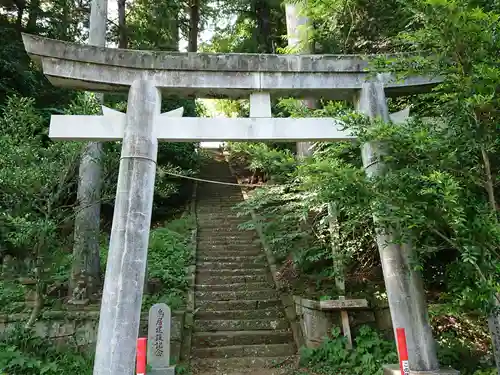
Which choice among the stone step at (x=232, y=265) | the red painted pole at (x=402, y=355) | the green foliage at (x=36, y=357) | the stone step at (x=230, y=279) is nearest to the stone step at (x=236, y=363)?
the green foliage at (x=36, y=357)

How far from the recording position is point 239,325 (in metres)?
6.77

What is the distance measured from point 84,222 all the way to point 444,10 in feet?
19.7

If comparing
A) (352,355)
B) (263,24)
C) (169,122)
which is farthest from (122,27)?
(352,355)

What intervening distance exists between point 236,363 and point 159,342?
132cm

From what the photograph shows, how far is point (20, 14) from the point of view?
11469 mm

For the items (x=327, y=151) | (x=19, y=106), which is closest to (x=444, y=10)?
(x=327, y=151)

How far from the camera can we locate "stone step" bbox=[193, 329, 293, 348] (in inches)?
250

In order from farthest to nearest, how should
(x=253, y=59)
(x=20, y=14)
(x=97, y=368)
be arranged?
(x=20, y=14) → (x=253, y=59) → (x=97, y=368)

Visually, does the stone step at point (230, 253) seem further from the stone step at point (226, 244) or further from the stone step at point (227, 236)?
the stone step at point (227, 236)

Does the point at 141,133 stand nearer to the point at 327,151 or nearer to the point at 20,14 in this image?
the point at 327,151

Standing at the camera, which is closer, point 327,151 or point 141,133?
point 141,133

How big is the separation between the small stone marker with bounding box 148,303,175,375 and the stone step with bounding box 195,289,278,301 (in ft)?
7.08

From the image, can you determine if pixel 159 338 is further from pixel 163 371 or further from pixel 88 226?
pixel 88 226

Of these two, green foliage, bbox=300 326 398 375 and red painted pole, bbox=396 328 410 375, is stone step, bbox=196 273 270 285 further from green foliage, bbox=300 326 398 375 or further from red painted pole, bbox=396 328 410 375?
red painted pole, bbox=396 328 410 375
